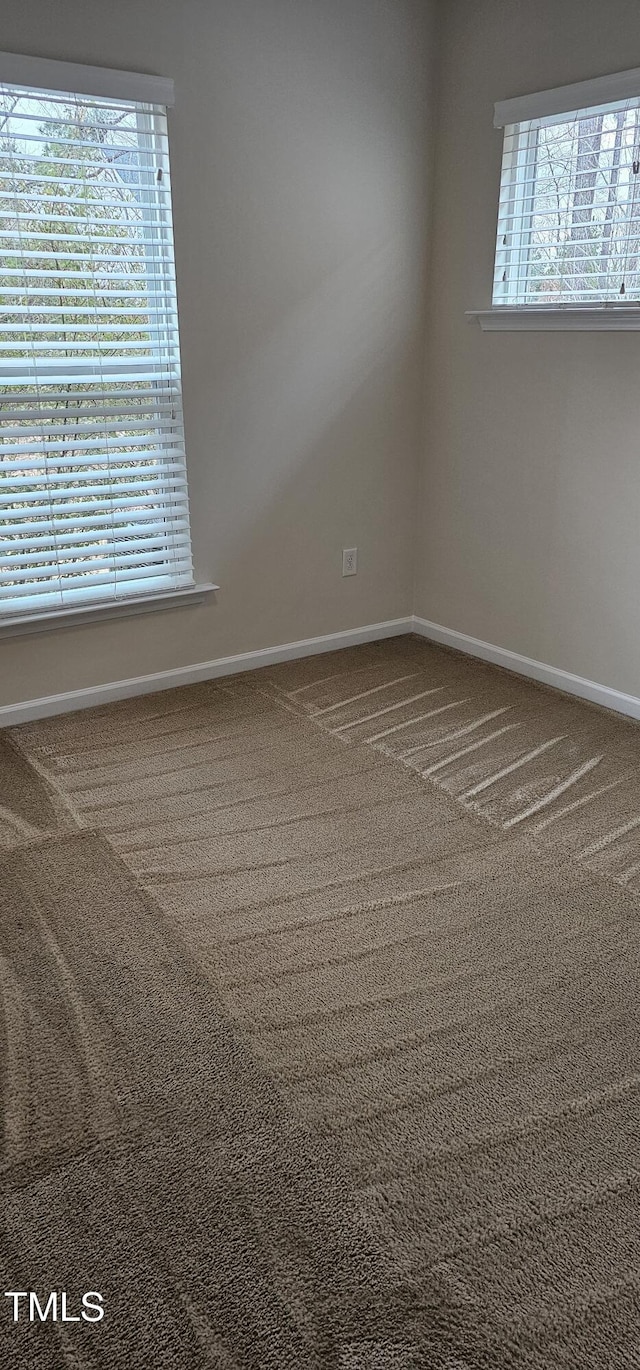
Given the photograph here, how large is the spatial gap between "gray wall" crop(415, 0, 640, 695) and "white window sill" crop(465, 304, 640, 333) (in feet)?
0.10

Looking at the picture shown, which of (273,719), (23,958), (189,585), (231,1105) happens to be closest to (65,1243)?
(231,1105)

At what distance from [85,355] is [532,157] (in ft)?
5.45

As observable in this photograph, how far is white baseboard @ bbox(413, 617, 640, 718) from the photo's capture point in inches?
130

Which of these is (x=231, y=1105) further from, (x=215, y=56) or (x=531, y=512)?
(x=215, y=56)

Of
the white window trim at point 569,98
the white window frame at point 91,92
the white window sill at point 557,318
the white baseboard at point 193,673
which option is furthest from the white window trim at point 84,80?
the white baseboard at point 193,673

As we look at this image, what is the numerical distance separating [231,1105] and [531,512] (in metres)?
2.46

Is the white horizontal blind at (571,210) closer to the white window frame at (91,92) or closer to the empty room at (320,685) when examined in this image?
the empty room at (320,685)

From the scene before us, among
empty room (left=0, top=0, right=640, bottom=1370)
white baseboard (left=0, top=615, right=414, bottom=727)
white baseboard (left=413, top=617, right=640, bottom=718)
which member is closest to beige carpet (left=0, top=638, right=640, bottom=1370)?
empty room (left=0, top=0, right=640, bottom=1370)

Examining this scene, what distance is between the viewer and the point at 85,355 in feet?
9.72

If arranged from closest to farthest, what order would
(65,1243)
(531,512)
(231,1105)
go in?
(65,1243) < (231,1105) < (531,512)

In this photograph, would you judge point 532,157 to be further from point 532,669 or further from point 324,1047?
point 324,1047

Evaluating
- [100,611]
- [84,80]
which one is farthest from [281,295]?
[100,611]

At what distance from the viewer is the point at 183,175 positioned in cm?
298

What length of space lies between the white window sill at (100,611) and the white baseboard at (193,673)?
0.85 ft
